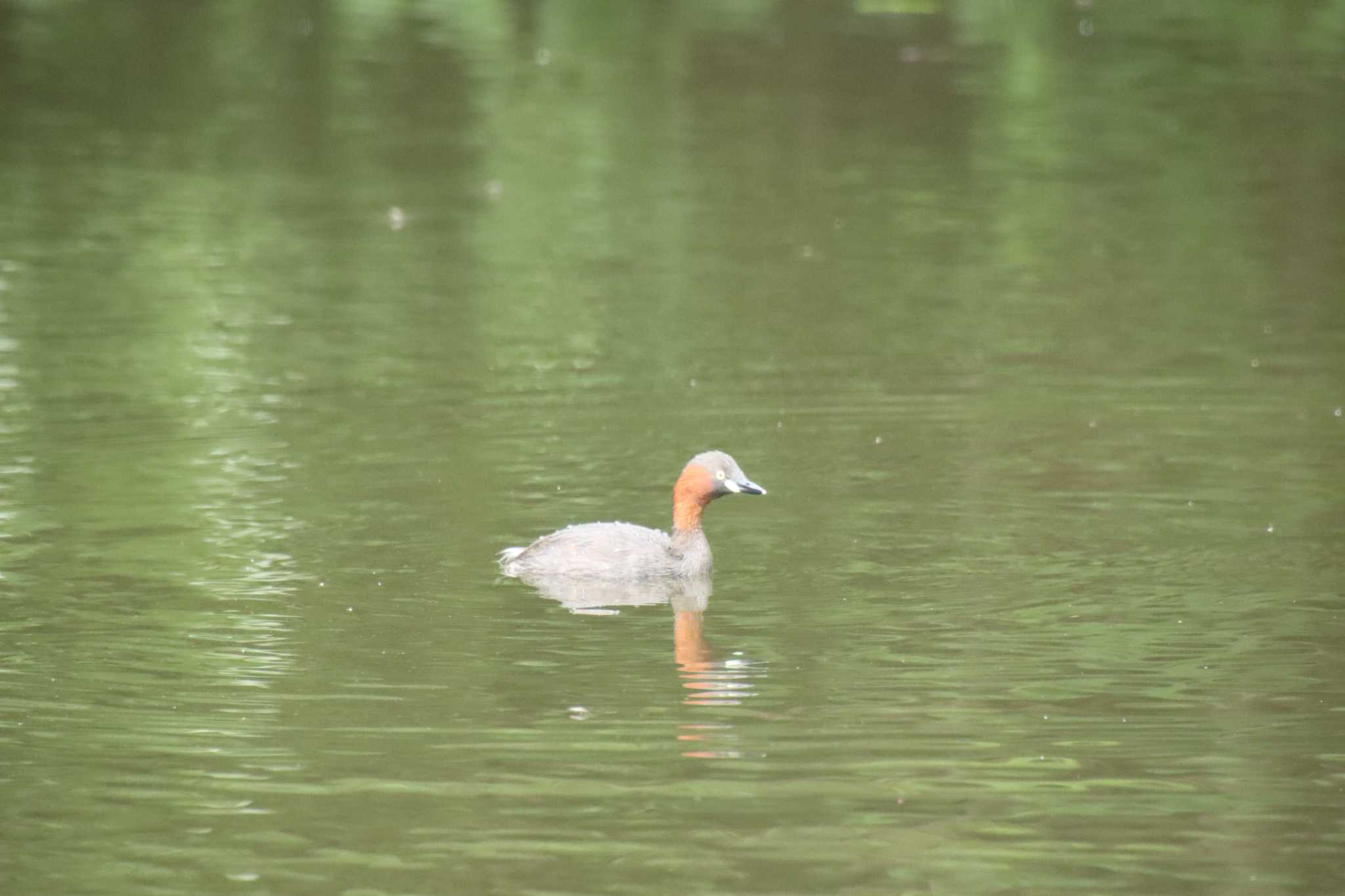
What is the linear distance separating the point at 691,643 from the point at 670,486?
103 inches

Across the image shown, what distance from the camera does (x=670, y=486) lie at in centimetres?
1182

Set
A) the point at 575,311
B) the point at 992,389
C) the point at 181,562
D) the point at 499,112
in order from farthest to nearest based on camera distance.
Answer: the point at 499,112, the point at 575,311, the point at 992,389, the point at 181,562

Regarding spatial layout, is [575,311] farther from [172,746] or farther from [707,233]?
[172,746]

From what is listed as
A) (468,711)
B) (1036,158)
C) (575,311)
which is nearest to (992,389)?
(575,311)

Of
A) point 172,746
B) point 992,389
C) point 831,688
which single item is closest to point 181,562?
point 172,746

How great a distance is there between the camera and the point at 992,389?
1366cm

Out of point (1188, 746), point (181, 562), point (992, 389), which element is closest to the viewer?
point (1188, 746)

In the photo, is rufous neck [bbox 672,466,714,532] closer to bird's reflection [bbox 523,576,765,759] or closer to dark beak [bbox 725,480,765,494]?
dark beak [bbox 725,480,765,494]

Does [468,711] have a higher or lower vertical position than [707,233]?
higher

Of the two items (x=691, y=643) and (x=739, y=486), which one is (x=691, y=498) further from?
(x=691, y=643)

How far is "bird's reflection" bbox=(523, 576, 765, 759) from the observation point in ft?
26.6

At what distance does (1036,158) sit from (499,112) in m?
5.77

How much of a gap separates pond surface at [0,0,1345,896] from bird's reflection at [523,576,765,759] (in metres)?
0.03

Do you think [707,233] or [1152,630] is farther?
[707,233]
